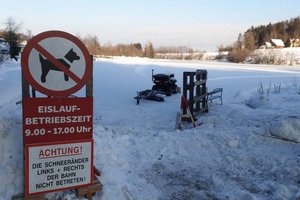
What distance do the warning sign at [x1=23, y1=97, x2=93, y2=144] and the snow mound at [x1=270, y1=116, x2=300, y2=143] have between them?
15.7 ft

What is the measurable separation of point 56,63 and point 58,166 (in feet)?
3.70

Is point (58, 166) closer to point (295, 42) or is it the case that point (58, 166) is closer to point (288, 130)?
point (288, 130)

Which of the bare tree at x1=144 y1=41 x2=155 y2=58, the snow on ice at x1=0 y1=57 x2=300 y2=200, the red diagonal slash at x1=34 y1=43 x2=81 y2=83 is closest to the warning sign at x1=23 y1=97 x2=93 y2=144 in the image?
the red diagonal slash at x1=34 y1=43 x2=81 y2=83

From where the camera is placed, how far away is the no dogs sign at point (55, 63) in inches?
153

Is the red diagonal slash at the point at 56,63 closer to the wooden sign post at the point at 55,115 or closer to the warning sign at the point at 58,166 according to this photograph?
the wooden sign post at the point at 55,115

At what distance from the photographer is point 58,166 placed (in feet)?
13.6

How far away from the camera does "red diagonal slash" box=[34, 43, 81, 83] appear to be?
12.8ft

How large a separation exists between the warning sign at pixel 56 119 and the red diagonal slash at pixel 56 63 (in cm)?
27

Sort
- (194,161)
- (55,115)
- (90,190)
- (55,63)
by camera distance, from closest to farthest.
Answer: (55,63) < (55,115) < (90,190) < (194,161)

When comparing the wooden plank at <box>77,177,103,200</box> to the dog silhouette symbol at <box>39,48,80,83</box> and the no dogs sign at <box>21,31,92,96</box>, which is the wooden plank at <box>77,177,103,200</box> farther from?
the dog silhouette symbol at <box>39,48,80,83</box>

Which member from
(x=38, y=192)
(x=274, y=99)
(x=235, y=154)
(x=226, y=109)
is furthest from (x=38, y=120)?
(x=274, y=99)

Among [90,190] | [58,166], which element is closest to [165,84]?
[90,190]

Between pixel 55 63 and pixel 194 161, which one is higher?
pixel 55 63

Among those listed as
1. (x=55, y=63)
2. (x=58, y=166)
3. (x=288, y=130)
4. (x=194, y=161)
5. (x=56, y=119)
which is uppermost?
(x=55, y=63)
